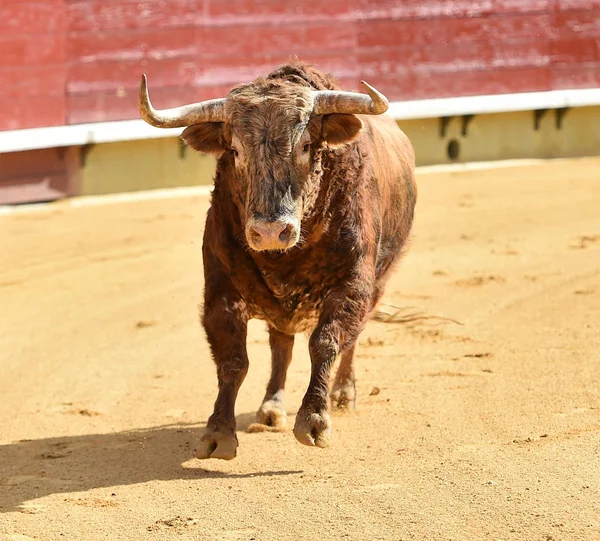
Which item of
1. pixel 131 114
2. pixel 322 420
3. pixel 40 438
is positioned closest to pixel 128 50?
pixel 131 114

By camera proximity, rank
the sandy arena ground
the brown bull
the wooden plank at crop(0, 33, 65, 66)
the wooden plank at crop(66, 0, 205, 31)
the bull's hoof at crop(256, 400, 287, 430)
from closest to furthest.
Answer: the sandy arena ground, the brown bull, the bull's hoof at crop(256, 400, 287, 430), the wooden plank at crop(0, 33, 65, 66), the wooden plank at crop(66, 0, 205, 31)

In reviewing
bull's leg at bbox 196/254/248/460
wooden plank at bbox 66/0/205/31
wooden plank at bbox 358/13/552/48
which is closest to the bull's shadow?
bull's leg at bbox 196/254/248/460

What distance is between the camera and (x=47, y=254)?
25.5 feet

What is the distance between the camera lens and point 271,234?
12.2ft

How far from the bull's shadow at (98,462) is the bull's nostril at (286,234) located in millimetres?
715

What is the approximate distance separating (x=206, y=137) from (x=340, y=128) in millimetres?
444

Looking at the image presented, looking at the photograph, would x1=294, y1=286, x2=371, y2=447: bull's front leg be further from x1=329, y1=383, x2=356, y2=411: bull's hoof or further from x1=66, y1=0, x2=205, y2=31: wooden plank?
x1=66, y1=0, x2=205, y2=31: wooden plank

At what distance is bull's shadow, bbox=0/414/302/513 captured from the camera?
3.82 meters

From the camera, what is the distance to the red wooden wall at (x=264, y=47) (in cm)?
923

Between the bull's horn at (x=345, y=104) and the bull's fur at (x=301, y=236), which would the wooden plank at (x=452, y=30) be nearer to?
the bull's fur at (x=301, y=236)

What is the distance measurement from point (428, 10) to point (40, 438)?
716 cm

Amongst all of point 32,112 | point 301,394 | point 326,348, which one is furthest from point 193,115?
point 32,112

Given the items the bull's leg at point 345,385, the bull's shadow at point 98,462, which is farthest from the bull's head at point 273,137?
A: the bull's leg at point 345,385

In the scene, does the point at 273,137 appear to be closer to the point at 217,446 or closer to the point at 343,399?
the point at 217,446
